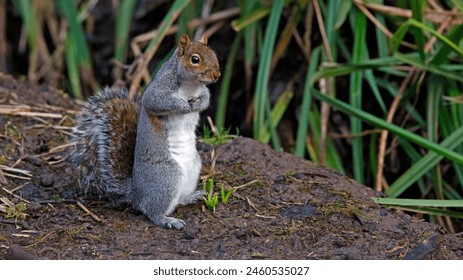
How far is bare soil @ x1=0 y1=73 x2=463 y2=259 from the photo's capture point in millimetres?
2484

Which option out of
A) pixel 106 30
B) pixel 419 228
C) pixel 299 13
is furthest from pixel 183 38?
pixel 106 30

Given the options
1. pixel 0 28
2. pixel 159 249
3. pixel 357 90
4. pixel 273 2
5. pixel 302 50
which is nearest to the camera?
pixel 159 249

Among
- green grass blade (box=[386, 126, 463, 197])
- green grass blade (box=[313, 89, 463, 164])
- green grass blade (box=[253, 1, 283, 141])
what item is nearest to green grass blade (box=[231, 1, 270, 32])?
green grass blade (box=[253, 1, 283, 141])

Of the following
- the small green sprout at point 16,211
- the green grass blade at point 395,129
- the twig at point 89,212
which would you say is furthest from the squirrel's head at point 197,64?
the green grass blade at point 395,129

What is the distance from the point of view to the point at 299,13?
13.8 feet

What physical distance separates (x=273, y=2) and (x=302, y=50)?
1.27 ft

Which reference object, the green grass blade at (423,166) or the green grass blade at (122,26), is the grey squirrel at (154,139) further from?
the green grass blade at (122,26)

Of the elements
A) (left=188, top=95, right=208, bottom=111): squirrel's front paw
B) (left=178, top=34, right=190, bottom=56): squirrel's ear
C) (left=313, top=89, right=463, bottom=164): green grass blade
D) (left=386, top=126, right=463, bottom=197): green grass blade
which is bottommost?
(left=386, top=126, right=463, bottom=197): green grass blade

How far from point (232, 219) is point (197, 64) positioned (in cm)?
55

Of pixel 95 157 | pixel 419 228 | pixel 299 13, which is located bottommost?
pixel 419 228

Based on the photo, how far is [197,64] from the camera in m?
2.57

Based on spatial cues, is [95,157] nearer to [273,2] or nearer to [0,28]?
[273,2]

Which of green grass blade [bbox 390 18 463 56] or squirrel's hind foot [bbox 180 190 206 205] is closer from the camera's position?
squirrel's hind foot [bbox 180 190 206 205]

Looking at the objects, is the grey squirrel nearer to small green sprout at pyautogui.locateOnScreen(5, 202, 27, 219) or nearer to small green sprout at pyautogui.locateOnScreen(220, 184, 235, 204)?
small green sprout at pyautogui.locateOnScreen(220, 184, 235, 204)
